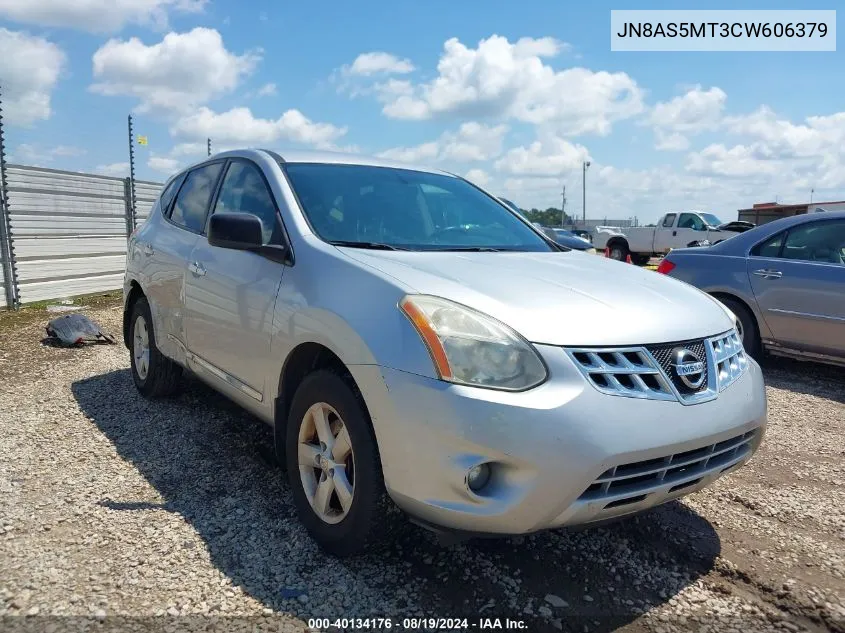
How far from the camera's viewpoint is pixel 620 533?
2.88 metres

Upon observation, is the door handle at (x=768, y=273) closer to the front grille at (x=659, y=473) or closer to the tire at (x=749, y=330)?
the tire at (x=749, y=330)

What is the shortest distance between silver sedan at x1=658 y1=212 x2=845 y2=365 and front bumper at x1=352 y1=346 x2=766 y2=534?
4.02 m

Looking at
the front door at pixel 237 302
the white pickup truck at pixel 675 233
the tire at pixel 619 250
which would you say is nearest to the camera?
the front door at pixel 237 302

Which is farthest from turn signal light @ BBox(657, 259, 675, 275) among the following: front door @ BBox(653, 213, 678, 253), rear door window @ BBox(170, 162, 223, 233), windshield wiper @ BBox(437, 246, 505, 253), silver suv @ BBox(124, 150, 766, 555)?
front door @ BBox(653, 213, 678, 253)

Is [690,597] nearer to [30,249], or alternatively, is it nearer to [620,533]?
[620,533]

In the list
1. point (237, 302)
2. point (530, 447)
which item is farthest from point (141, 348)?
point (530, 447)

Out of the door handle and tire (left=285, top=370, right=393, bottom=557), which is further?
the door handle

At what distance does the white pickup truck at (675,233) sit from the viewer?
20.0 metres

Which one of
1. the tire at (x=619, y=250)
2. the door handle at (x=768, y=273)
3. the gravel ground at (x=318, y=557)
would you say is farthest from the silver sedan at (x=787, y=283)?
the tire at (x=619, y=250)

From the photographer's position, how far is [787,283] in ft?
18.7

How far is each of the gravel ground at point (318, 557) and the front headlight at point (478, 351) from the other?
76 cm

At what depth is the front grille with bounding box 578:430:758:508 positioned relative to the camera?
2.10 meters

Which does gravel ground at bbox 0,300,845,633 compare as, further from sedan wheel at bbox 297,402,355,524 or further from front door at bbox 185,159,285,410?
front door at bbox 185,159,285,410

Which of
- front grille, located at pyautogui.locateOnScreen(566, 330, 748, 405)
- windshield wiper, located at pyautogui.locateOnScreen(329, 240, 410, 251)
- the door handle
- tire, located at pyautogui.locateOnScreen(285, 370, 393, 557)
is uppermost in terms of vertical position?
windshield wiper, located at pyautogui.locateOnScreen(329, 240, 410, 251)
